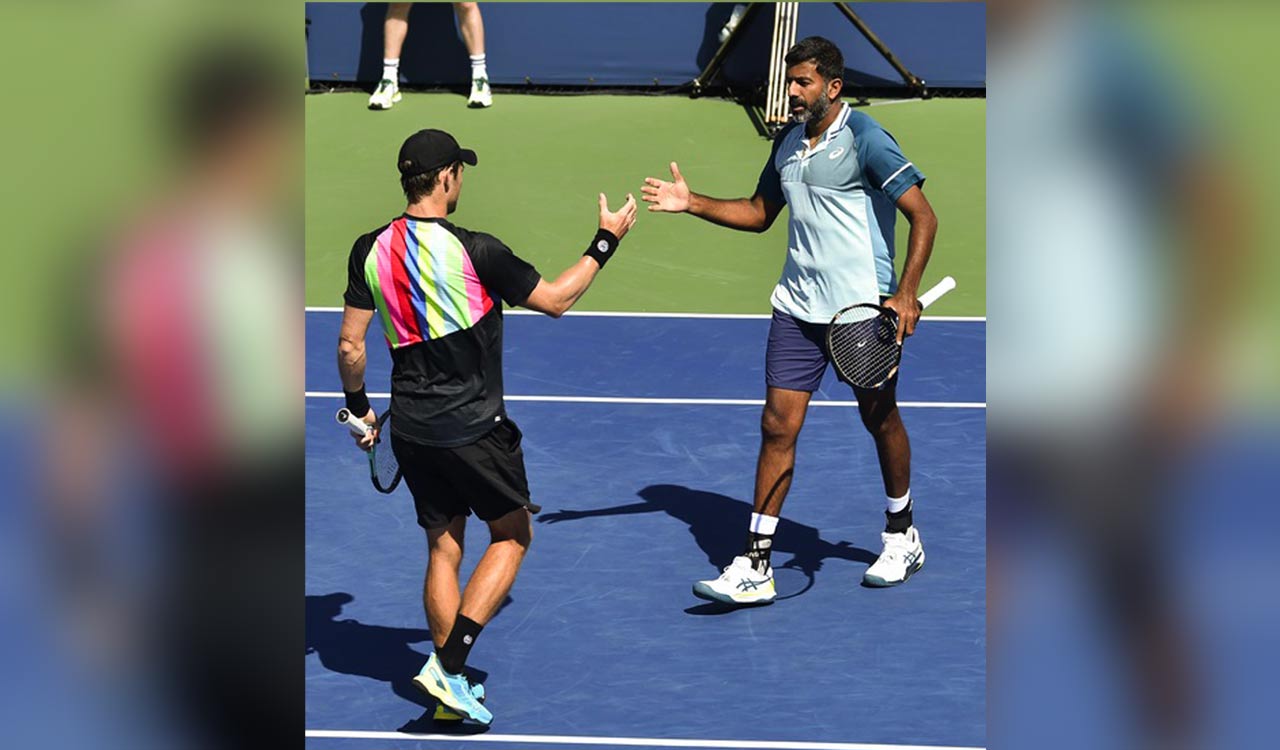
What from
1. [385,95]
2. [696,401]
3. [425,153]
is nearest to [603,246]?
[425,153]

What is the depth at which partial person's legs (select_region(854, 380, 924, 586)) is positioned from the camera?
724cm

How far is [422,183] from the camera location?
5609mm

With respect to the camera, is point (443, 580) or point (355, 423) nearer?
point (443, 580)

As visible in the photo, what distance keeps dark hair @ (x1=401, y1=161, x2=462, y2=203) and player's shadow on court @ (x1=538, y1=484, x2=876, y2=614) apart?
231 centimetres

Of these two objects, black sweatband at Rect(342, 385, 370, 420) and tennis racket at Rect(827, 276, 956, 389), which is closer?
black sweatband at Rect(342, 385, 370, 420)

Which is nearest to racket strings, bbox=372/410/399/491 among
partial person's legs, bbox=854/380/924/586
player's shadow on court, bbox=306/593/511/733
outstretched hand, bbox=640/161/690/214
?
player's shadow on court, bbox=306/593/511/733

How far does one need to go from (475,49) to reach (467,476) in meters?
10.4

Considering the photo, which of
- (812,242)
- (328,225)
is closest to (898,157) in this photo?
(812,242)

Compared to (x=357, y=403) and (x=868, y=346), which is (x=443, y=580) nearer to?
(x=357, y=403)

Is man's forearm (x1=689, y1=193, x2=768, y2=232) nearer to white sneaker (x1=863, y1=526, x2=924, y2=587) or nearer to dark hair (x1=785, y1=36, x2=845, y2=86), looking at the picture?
dark hair (x1=785, y1=36, x2=845, y2=86)

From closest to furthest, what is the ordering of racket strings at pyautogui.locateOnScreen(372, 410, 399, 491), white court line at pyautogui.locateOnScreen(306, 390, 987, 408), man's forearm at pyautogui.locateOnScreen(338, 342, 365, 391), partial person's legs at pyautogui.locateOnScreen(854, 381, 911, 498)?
1. man's forearm at pyautogui.locateOnScreen(338, 342, 365, 391)
2. racket strings at pyautogui.locateOnScreen(372, 410, 399, 491)
3. partial person's legs at pyautogui.locateOnScreen(854, 381, 911, 498)
4. white court line at pyautogui.locateOnScreen(306, 390, 987, 408)

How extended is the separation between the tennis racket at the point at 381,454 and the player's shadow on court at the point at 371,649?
2.24 ft
